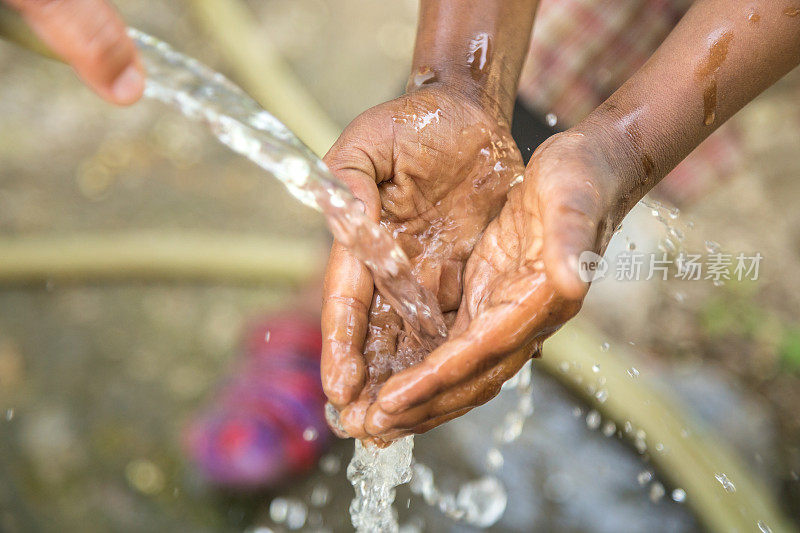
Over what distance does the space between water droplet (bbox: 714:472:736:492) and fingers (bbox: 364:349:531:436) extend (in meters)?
1.08

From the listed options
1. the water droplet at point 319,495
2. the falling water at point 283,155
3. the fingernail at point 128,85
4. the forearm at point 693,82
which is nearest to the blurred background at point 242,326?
the water droplet at point 319,495

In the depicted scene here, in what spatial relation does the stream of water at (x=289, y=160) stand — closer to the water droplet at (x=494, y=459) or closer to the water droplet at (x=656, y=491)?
the water droplet at (x=494, y=459)

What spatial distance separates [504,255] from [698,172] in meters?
0.98

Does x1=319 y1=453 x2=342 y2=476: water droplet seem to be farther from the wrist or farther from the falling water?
the wrist

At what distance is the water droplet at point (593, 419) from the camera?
2.24 metres

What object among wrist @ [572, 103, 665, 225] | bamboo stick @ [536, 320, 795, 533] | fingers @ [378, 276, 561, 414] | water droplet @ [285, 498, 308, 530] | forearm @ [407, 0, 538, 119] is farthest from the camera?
water droplet @ [285, 498, 308, 530]

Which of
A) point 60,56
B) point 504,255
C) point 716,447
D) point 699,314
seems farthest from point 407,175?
point 699,314

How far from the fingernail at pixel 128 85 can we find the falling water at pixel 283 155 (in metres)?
0.14

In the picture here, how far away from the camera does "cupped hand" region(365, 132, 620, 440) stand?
1107mm

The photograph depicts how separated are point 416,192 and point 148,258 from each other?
5.27 feet

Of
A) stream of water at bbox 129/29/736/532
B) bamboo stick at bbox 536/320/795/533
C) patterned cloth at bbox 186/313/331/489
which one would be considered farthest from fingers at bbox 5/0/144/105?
bamboo stick at bbox 536/320/795/533

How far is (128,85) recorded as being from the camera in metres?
0.96

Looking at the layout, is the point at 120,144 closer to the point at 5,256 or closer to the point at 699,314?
the point at 5,256

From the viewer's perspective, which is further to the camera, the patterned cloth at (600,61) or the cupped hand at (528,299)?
the patterned cloth at (600,61)
